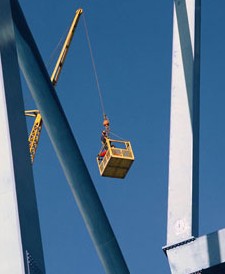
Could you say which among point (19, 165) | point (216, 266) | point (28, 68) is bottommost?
point (216, 266)

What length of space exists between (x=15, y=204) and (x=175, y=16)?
6384 mm

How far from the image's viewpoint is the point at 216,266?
27.7 ft

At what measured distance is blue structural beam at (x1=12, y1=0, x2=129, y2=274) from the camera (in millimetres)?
8133

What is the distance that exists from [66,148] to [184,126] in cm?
175

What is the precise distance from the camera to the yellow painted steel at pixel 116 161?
30.2 m

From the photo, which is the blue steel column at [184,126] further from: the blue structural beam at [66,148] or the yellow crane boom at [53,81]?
the yellow crane boom at [53,81]

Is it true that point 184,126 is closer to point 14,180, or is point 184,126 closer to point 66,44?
point 14,180

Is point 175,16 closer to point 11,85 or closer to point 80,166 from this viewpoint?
point 80,166

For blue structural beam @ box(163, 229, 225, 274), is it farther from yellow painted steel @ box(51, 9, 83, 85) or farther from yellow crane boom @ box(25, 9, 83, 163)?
yellow painted steel @ box(51, 9, 83, 85)

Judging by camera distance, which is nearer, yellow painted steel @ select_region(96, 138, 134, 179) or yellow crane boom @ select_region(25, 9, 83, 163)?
yellow painted steel @ select_region(96, 138, 134, 179)

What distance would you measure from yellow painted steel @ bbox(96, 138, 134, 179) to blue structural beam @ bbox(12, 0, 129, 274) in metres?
20.0

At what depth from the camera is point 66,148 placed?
919 centimetres

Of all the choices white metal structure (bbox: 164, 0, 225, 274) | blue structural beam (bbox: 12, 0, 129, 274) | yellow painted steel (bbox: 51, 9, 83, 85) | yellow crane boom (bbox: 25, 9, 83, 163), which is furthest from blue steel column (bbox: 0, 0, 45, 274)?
yellow painted steel (bbox: 51, 9, 83, 85)

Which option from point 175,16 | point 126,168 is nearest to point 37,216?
point 175,16
